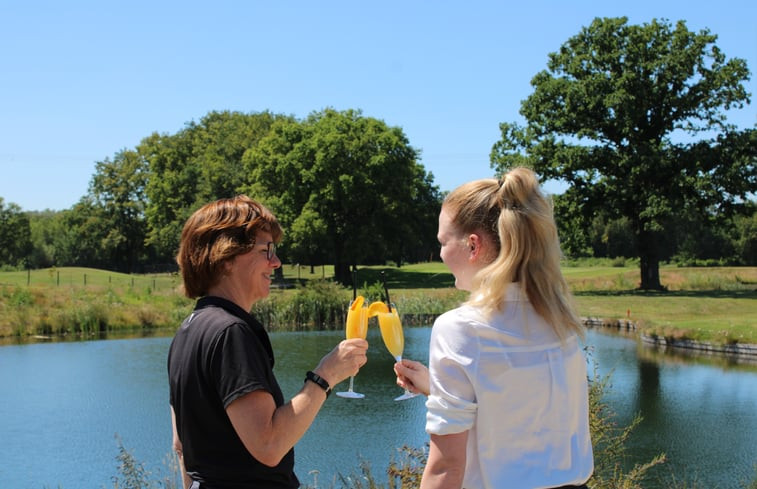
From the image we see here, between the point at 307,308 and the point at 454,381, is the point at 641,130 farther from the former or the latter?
the point at 454,381


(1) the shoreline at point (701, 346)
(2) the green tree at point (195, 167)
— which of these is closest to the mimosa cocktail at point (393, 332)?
(1) the shoreline at point (701, 346)

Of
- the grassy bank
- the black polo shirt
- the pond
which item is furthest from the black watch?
the grassy bank

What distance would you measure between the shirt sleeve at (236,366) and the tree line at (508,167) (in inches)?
1128

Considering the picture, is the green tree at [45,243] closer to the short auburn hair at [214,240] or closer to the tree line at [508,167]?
the tree line at [508,167]

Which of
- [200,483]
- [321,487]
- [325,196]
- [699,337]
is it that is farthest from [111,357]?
[325,196]

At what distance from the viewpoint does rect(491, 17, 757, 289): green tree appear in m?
30.1

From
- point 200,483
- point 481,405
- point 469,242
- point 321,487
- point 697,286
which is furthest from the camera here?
point 697,286

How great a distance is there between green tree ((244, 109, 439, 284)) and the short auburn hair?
37.8 metres

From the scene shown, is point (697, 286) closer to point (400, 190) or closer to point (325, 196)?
point (400, 190)

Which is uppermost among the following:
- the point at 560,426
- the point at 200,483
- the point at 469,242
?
the point at 469,242

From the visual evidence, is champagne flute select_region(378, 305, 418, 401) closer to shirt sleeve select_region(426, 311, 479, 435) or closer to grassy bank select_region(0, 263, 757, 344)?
shirt sleeve select_region(426, 311, 479, 435)

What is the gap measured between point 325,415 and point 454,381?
11387mm

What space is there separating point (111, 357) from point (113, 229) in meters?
Answer: 41.4

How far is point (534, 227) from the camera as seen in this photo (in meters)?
2.10
